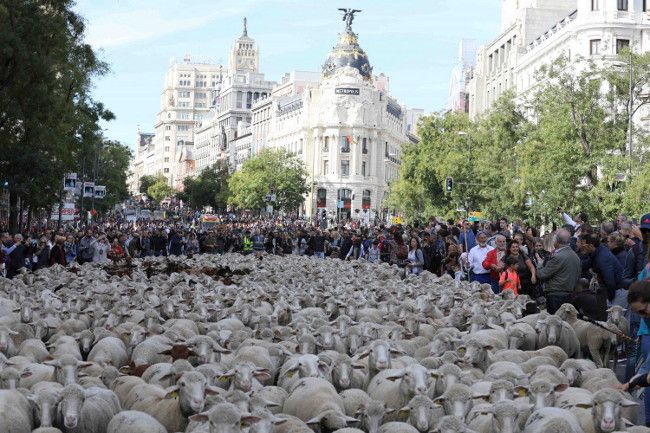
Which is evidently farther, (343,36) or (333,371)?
(343,36)

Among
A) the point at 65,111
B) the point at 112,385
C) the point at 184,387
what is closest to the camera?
the point at 184,387

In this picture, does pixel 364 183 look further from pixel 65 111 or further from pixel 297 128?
pixel 65 111

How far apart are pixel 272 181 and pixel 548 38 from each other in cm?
6304

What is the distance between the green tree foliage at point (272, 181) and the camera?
13188 cm

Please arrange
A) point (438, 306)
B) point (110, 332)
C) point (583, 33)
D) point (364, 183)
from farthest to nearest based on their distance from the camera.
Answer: point (364, 183) → point (583, 33) → point (438, 306) → point (110, 332)

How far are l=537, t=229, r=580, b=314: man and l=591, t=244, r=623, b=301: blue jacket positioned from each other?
268mm

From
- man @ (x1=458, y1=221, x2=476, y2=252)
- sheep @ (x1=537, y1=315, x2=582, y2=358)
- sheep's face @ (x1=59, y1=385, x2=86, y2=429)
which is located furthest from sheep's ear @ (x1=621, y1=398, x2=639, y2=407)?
man @ (x1=458, y1=221, x2=476, y2=252)

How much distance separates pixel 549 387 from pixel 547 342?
439 cm

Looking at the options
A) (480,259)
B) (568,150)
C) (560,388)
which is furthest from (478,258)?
(568,150)

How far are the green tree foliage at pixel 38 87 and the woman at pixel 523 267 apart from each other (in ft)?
49.5

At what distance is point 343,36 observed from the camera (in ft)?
527

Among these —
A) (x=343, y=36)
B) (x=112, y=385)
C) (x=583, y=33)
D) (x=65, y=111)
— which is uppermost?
(x=343, y=36)

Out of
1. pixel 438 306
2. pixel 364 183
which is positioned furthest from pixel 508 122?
pixel 364 183

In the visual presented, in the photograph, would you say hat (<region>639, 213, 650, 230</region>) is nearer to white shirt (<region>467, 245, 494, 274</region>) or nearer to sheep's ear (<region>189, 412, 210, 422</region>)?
sheep's ear (<region>189, 412, 210, 422</region>)
